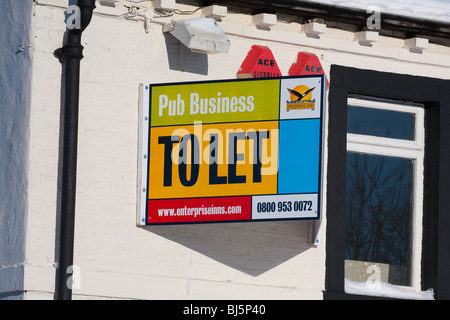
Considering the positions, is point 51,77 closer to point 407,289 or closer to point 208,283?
point 208,283

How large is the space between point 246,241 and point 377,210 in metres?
1.29

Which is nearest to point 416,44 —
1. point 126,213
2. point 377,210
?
point 377,210

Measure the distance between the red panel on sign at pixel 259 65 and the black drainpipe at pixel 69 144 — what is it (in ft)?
4.53

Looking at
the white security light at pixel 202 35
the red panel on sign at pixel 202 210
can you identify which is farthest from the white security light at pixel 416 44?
the red panel on sign at pixel 202 210

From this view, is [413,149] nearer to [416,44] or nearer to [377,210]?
[377,210]

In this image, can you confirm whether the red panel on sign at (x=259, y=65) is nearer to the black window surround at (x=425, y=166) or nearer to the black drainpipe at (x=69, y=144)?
the black window surround at (x=425, y=166)

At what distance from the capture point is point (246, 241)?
10.0m

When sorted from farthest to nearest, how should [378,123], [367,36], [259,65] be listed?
[378,123]
[367,36]
[259,65]

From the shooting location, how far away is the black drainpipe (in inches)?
362

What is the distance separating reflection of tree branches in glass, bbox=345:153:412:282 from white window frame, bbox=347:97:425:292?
0.06 meters

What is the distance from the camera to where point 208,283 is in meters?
9.79

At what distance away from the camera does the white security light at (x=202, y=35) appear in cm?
966

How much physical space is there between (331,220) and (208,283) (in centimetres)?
121

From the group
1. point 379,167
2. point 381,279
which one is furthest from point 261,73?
point 381,279
